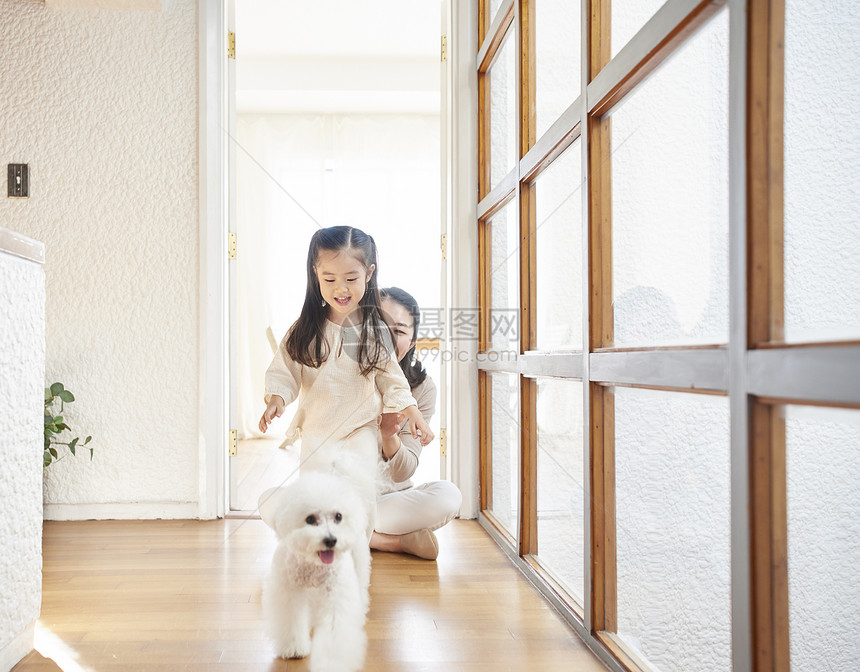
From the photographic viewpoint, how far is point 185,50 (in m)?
2.43

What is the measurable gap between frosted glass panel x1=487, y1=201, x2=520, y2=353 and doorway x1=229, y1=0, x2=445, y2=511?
1197 millimetres

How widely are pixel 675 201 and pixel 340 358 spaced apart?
2.96ft

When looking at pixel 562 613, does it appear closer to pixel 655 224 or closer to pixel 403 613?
pixel 403 613

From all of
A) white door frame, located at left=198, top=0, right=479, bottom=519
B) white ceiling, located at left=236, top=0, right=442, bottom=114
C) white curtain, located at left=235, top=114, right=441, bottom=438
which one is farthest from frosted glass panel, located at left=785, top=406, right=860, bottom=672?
white ceiling, located at left=236, top=0, right=442, bottom=114

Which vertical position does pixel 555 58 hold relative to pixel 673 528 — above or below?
above

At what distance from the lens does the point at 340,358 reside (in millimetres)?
1660

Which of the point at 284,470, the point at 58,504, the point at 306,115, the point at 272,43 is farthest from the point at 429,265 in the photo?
the point at 58,504

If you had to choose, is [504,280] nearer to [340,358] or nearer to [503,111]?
[503,111]

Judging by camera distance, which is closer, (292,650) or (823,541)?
(823,541)

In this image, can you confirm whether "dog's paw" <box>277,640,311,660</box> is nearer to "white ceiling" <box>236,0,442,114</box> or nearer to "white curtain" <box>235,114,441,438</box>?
"white curtain" <box>235,114,441,438</box>

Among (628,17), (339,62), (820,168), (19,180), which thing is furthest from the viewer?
(339,62)

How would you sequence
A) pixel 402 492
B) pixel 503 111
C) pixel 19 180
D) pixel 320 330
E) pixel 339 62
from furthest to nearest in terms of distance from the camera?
1. pixel 339 62
2. pixel 19 180
3. pixel 503 111
4. pixel 402 492
5. pixel 320 330

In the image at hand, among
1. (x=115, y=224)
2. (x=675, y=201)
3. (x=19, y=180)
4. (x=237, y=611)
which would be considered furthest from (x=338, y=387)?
(x=19, y=180)

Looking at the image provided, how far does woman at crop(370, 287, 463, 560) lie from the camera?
5.98 feet
